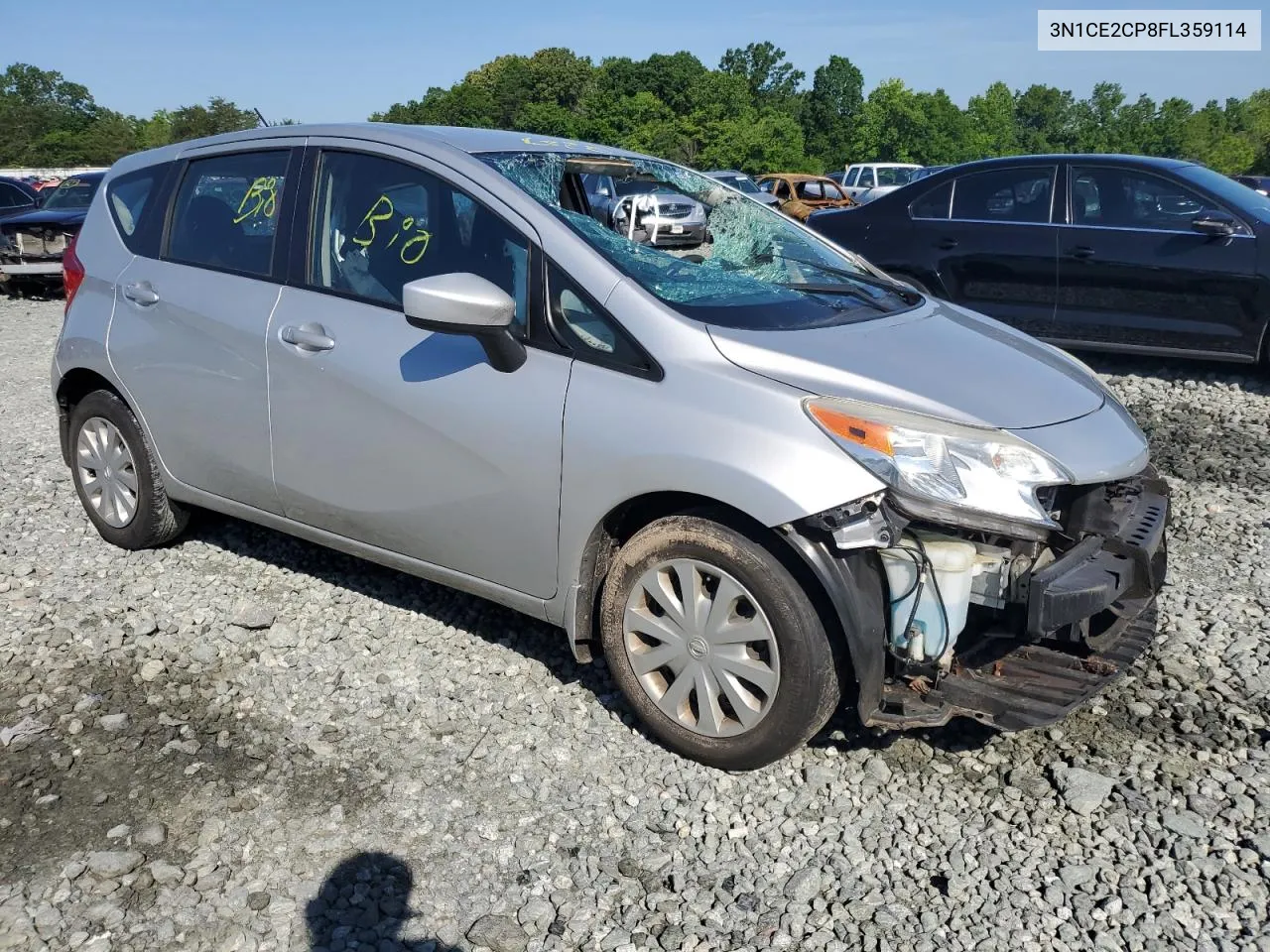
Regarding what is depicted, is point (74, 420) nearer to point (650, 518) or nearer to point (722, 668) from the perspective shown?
point (650, 518)

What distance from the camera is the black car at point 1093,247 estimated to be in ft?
24.3

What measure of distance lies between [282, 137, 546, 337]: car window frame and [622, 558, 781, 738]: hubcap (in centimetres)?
82

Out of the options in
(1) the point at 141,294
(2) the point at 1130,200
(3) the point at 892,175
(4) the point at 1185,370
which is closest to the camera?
(1) the point at 141,294

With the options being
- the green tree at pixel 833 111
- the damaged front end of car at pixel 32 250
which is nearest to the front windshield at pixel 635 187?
the damaged front end of car at pixel 32 250

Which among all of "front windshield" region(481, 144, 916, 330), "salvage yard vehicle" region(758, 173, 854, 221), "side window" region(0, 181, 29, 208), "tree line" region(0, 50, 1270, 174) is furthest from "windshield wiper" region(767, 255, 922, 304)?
"tree line" region(0, 50, 1270, 174)

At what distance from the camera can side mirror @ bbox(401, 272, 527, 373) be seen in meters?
3.19

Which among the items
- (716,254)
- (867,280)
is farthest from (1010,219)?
(716,254)

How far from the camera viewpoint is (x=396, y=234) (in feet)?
12.6

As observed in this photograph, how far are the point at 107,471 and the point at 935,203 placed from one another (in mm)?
6147

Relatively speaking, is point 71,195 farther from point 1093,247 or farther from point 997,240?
point 1093,247

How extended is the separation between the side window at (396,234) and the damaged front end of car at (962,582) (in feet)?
4.08

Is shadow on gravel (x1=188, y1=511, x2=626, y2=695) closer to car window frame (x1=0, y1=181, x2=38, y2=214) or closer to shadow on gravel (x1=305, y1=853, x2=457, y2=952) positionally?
shadow on gravel (x1=305, y1=853, x2=457, y2=952)

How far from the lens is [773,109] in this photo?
99000 mm

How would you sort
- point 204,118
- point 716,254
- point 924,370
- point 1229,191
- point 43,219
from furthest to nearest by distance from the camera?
point 204,118 → point 43,219 → point 1229,191 → point 716,254 → point 924,370
